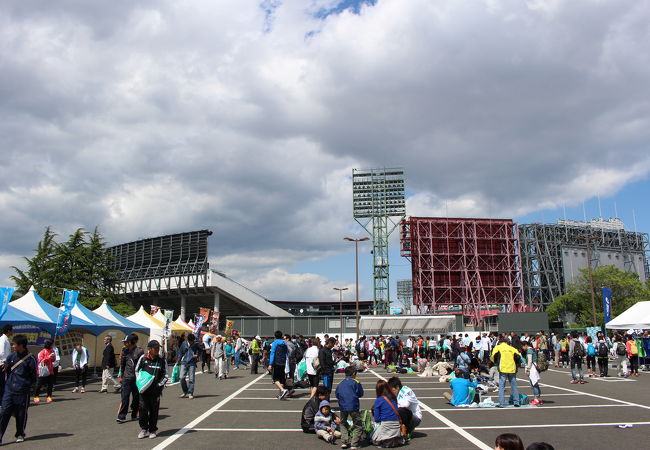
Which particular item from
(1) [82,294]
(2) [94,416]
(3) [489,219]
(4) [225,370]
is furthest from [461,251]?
(2) [94,416]

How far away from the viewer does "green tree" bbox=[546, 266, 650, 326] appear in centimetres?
6144

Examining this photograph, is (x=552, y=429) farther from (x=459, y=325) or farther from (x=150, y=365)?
(x=459, y=325)

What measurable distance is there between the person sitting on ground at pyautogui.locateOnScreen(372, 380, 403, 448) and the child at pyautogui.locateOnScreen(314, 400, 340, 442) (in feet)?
2.33

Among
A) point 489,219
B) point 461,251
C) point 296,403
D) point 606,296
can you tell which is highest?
point 489,219

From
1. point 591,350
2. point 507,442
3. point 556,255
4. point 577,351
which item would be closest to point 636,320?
point 591,350

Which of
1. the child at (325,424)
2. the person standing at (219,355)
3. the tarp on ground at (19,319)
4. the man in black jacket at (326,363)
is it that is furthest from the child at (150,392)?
the person standing at (219,355)

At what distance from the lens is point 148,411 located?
8344 millimetres

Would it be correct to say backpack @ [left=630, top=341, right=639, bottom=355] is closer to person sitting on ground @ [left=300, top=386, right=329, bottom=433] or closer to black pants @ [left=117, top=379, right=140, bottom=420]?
person sitting on ground @ [left=300, top=386, right=329, bottom=433]

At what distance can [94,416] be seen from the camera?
10805 millimetres

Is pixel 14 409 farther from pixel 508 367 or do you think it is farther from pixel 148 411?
pixel 508 367

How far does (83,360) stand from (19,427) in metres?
8.56

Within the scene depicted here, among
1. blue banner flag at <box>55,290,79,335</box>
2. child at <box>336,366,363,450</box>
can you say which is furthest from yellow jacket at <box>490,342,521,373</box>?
blue banner flag at <box>55,290,79,335</box>

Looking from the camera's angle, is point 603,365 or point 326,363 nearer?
point 326,363

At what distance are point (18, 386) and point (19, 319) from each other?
31.6 ft
